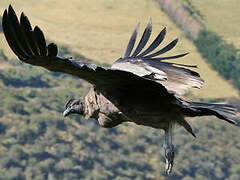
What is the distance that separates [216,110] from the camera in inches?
283

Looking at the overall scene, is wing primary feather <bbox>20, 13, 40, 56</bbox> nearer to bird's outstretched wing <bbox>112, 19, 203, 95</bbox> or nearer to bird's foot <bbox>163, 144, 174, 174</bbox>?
bird's outstretched wing <bbox>112, 19, 203, 95</bbox>

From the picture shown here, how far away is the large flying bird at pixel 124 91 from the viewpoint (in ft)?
20.1

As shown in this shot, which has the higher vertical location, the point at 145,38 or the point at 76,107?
the point at 145,38

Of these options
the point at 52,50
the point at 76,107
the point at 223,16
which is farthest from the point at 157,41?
the point at 223,16

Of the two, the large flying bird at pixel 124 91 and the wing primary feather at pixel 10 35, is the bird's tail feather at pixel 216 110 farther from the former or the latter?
the wing primary feather at pixel 10 35

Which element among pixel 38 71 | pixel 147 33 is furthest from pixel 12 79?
pixel 147 33

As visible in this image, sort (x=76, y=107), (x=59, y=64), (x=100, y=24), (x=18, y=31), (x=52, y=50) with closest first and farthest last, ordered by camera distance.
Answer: (x=18, y=31) → (x=52, y=50) → (x=59, y=64) → (x=76, y=107) → (x=100, y=24)

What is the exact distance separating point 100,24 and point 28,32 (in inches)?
2751

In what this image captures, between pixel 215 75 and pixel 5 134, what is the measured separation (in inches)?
1067

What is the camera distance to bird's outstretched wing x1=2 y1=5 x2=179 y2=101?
19.5 ft

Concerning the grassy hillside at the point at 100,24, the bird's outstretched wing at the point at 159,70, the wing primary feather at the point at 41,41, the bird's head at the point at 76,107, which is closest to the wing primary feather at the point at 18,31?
the wing primary feather at the point at 41,41

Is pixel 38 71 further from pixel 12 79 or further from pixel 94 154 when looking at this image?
pixel 94 154

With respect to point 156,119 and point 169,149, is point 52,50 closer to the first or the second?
point 156,119

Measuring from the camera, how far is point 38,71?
8194cm
